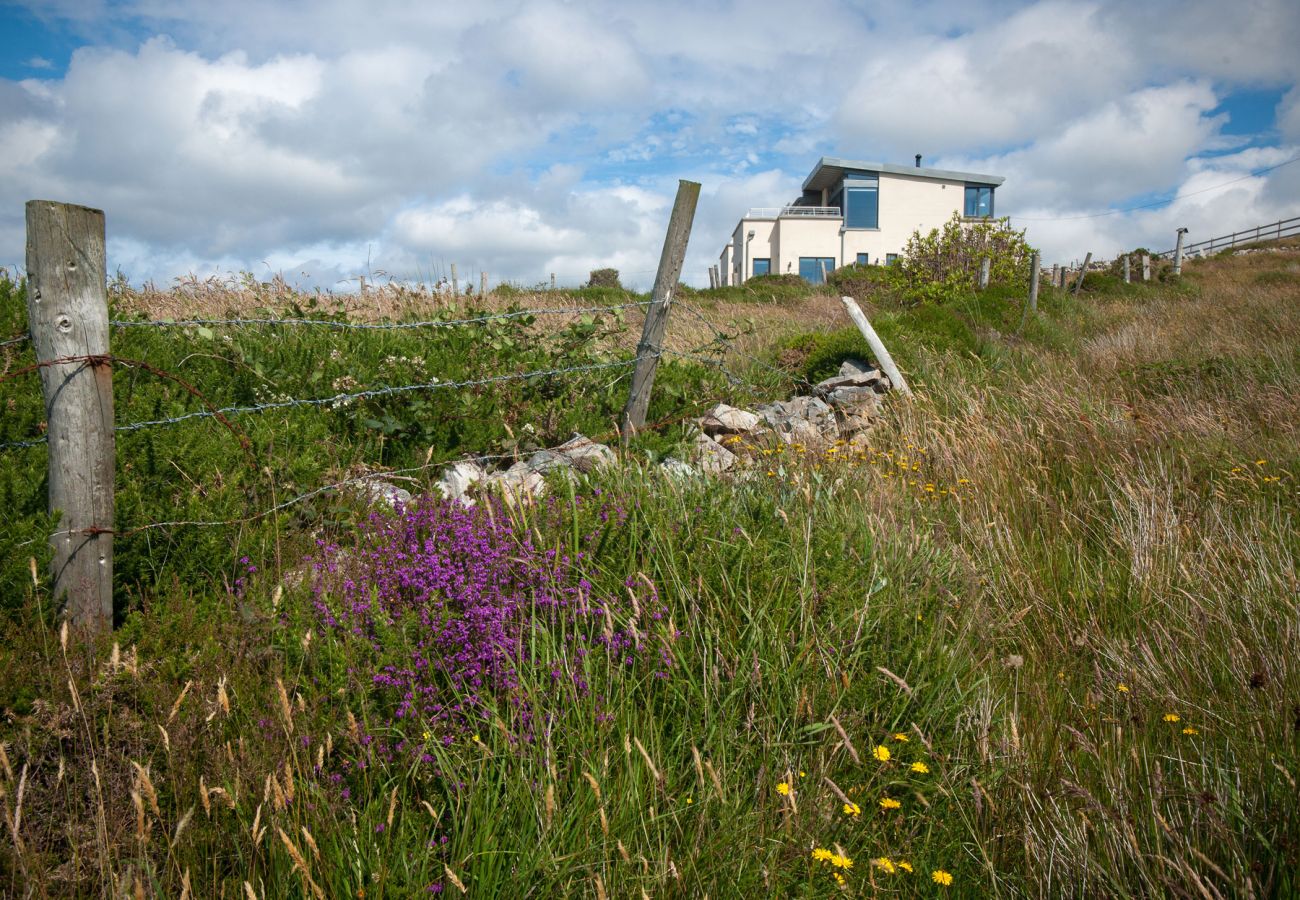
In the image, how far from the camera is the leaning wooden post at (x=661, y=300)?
5750 millimetres

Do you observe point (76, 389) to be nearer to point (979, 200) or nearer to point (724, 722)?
point (724, 722)

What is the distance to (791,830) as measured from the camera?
209 centimetres

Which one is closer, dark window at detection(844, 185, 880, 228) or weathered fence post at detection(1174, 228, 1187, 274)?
weathered fence post at detection(1174, 228, 1187, 274)

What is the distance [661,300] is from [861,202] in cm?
4258

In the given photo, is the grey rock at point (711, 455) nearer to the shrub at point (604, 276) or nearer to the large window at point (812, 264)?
the shrub at point (604, 276)

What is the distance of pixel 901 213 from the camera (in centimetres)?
4525

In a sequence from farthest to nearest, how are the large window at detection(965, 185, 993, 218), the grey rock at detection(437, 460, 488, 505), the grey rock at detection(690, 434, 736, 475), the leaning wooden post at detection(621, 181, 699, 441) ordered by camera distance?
the large window at detection(965, 185, 993, 218) → the leaning wooden post at detection(621, 181, 699, 441) → the grey rock at detection(690, 434, 736, 475) → the grey rock at detection(437, 460, 488, 505)

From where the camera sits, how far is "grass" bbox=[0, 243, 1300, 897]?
1.92m

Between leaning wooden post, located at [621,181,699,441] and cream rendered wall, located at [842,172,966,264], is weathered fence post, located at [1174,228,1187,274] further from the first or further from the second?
leaning wooden post, located at [621,181,699,441]

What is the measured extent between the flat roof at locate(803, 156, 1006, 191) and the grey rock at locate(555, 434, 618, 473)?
1710 inches

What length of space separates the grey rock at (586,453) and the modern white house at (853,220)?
127 feet

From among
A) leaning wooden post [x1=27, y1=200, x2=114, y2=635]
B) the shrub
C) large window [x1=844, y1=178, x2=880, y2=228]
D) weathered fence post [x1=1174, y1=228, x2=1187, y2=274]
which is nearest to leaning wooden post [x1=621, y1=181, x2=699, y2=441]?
leaning wooden post [x1=27, y1=200, x2=114, y2=635]

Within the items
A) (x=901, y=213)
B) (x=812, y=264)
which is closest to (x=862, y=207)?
(x=901, y=213)

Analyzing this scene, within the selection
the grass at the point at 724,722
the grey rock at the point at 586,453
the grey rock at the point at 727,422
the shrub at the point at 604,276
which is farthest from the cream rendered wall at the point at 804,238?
the grass at the point at 724,722
